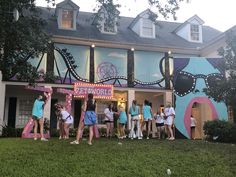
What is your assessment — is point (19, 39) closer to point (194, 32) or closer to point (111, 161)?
point (111, 161)

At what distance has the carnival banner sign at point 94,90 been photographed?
19305mm

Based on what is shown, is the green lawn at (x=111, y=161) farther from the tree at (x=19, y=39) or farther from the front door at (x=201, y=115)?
the front door at (x=201, y=115)

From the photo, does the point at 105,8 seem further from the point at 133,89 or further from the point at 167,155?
the point at 133,89

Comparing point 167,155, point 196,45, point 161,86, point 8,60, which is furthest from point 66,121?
point 196,45

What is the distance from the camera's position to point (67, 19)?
22.3 m

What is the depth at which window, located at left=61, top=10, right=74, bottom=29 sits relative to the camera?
22188mm

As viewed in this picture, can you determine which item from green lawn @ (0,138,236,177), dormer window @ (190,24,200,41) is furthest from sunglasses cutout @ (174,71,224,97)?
green lawn @ (0,138,236,177)

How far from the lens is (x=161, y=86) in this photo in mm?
22500

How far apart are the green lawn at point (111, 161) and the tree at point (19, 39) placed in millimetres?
3609

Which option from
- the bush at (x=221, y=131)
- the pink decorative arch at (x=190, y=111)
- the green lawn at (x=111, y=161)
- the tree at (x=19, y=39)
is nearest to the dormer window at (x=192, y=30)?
the pink decorative arch at (x=190, y=111)

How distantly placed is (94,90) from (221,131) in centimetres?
743

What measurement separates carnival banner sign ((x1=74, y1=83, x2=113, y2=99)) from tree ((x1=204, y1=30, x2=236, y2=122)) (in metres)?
8.57

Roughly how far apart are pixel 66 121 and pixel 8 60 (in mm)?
3156

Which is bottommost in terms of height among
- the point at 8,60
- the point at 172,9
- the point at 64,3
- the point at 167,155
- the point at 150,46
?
the point at 167,155
